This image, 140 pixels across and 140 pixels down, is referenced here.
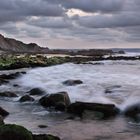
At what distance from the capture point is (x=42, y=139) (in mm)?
9945

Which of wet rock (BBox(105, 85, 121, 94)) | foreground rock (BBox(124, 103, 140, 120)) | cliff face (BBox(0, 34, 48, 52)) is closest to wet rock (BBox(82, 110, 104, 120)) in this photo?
foreground rock (BBox(124, 103, 140, 120))

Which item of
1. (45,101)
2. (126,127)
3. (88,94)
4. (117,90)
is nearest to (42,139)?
(126,127)

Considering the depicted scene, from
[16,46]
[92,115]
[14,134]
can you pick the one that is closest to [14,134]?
[14,134]

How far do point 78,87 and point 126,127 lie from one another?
10018 millimetres

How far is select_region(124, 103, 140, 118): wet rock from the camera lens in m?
15.2

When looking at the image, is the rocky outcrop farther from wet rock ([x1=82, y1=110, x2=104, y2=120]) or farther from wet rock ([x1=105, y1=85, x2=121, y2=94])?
wet rock ([x1=82, y1=110, x2=104, y2=120])

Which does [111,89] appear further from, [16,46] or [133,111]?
[16,46]

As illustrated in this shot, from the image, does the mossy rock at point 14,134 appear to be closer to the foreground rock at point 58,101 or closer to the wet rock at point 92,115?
the wet rock at point 92,115

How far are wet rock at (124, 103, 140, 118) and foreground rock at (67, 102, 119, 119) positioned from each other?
0.39 metres

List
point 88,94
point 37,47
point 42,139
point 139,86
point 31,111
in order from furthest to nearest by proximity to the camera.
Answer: point 37,47 → point 139,86 → point 88,94 → point 31,111 → point 42,139

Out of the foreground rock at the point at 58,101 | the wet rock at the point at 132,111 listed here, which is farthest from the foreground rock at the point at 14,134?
the foreground rock at the point at 58,101

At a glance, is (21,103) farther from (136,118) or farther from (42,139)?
(42,139)

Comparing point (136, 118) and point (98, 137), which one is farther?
point (136, 118)

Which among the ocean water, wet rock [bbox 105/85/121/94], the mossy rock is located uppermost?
the mossy rock
